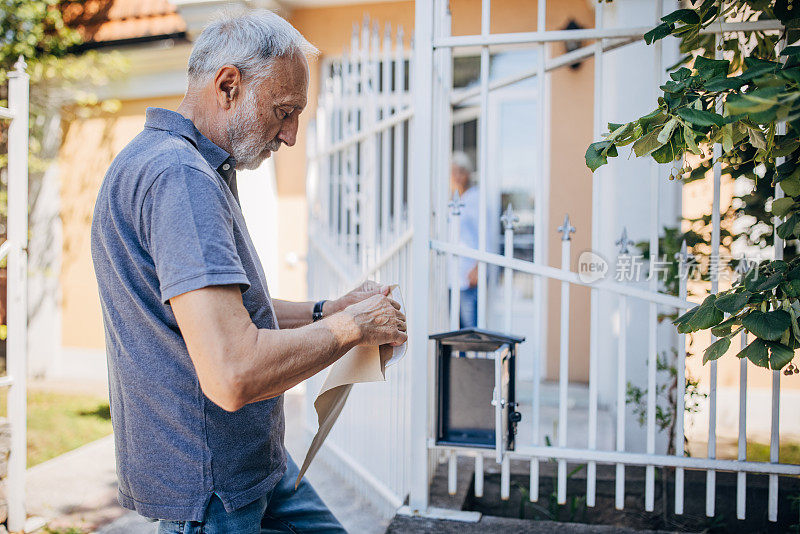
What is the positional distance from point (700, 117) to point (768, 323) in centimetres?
60

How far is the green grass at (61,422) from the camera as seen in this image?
4.65 meters

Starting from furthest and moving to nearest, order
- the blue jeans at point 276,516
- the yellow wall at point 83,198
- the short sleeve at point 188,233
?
the yellow wall at point 83,198 → the blue jeans at point 276,516 → the short sleeve at point 188,233

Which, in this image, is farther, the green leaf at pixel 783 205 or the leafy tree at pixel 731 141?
the green leaf at pixel 783 205

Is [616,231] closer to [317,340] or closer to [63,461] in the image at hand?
[317,340]

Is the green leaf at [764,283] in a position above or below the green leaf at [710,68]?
below

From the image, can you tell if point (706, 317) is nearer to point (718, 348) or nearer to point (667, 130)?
point (718, 348)

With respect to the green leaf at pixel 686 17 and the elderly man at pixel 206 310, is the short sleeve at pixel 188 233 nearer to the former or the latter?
the elderly man at pixel 206 310

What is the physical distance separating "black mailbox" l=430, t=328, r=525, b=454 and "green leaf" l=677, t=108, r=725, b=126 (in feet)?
4.12

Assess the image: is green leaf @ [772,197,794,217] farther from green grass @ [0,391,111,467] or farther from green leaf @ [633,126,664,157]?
green grass @ [0,391,111,467]

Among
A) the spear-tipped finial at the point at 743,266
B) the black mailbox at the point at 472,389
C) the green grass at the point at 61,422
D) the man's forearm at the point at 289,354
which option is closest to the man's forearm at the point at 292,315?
the man's forearm at the point at 289,354

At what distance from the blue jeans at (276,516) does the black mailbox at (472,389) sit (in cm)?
89

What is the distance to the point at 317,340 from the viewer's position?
1381 mm

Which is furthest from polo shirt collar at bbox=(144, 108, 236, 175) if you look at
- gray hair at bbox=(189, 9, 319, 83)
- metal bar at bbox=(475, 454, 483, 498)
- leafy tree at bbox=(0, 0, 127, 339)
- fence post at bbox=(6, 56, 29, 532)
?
leafy tree at bbox=(0, 0, 127, 339)

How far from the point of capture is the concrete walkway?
3.36m
